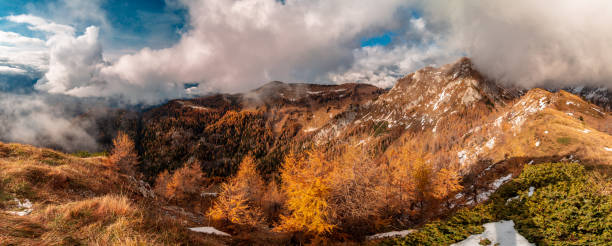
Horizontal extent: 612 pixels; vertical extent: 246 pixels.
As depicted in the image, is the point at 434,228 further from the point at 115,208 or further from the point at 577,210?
the point at 115,208

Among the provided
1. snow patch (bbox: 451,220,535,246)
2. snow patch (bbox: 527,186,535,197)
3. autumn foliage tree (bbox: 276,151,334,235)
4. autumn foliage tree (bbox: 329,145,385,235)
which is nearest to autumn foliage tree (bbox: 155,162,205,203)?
autumn foliage tree (bbox: 276,151,334,235)

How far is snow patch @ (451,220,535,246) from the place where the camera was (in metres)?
10.5

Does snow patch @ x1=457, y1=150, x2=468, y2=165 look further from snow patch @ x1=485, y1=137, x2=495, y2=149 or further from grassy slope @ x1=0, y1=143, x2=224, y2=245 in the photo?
grassy slope @ x1=0, y1=143, x2=224, y2=245

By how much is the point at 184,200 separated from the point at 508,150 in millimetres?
151542

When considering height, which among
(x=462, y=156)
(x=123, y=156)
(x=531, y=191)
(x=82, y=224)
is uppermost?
(x=82, y=224)

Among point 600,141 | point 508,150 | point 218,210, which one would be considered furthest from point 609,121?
point 218,210

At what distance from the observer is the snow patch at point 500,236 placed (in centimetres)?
1054

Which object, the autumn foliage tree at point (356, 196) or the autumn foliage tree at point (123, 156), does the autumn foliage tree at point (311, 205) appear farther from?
the autumn foliage tree at point (123, 156)

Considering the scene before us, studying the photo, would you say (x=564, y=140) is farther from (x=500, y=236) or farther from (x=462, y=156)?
(x=500, y=236)

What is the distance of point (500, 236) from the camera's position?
11227mm

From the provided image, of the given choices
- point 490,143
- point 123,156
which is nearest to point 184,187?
point 123,156

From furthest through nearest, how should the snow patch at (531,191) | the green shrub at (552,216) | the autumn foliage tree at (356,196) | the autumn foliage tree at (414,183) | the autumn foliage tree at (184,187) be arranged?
the autumn foliage tree at (184,187), the autumn foliage tree at (414,183), the autumn foliage tree at (356,196), the snow patch at (531,191), the green shrub at (552,216)

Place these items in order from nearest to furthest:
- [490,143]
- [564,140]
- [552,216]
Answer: [552,216] → [564,140] → [490,143]

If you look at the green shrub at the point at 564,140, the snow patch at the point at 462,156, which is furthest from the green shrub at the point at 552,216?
the snow patch at the point at 462,156
